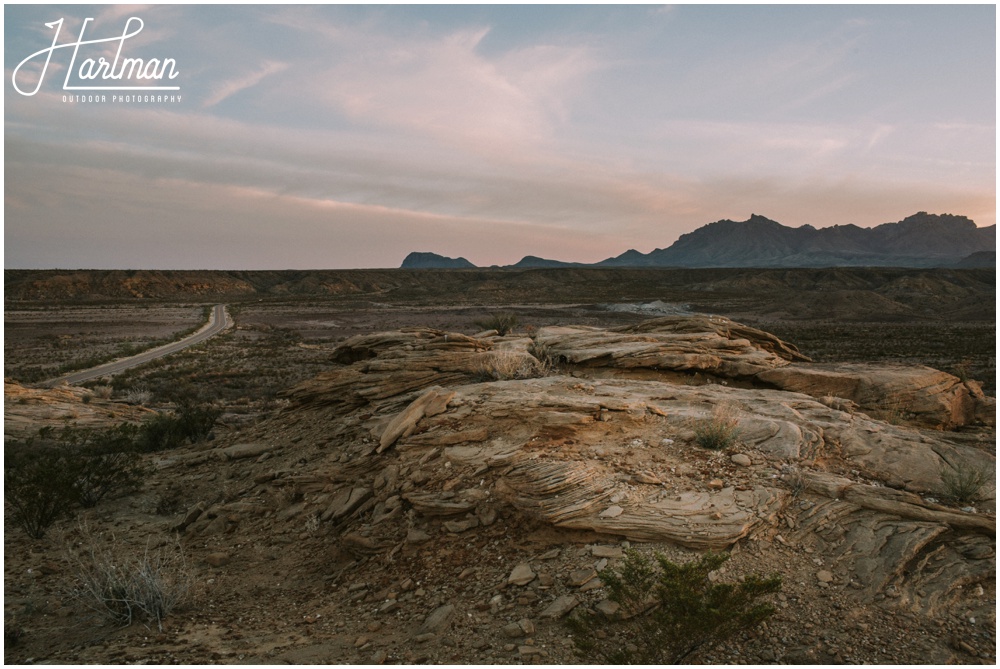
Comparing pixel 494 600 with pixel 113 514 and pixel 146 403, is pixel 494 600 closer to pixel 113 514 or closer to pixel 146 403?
pixel 113 514

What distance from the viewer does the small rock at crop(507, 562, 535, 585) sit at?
5.24 metres

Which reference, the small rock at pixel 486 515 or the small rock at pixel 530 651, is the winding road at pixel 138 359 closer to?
the small rock at pixel 486 515

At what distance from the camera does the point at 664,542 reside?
214 inches

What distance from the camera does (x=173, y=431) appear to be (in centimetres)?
1196

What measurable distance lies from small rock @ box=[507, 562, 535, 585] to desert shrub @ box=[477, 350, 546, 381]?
15.6ft

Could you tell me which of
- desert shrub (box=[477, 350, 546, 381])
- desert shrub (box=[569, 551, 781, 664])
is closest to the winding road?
desert shrub (box=[477, 350, 546, 381])

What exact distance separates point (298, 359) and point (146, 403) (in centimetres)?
1071

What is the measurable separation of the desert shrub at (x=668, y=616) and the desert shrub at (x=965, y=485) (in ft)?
11.0

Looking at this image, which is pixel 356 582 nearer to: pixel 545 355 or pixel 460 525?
pixel 460 525

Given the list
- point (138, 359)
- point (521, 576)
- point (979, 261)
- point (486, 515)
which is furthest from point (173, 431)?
point (979, 261)

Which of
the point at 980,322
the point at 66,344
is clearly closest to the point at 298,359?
the point at 66,344

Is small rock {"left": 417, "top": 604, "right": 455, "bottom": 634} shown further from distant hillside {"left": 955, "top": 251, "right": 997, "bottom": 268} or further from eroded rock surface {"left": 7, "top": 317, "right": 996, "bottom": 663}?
distant hillside {"left": 955, "top": 251, "right": 997, "bottom": 268}

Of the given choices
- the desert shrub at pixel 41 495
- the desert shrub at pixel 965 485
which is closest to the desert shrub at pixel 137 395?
the desert shrub at pixel 41 495

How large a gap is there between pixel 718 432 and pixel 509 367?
422 cm
